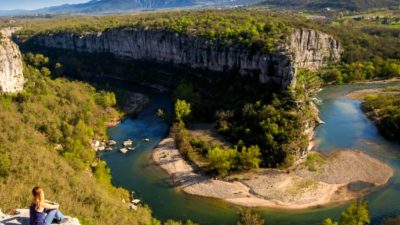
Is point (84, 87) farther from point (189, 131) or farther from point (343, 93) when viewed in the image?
point (343, 93)

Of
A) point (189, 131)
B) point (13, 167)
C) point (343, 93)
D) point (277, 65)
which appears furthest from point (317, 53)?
point (13, 167)

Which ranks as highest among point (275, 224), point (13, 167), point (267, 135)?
point (13, 167)

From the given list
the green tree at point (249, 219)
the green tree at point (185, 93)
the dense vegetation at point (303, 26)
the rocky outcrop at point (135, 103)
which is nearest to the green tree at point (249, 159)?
the green tree at point (249, 219)

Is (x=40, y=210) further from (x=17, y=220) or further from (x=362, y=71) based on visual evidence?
(x=362, y=71)

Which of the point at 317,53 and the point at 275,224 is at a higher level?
the point at 317,53

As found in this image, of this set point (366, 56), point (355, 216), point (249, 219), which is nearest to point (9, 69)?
point (249, 219)
